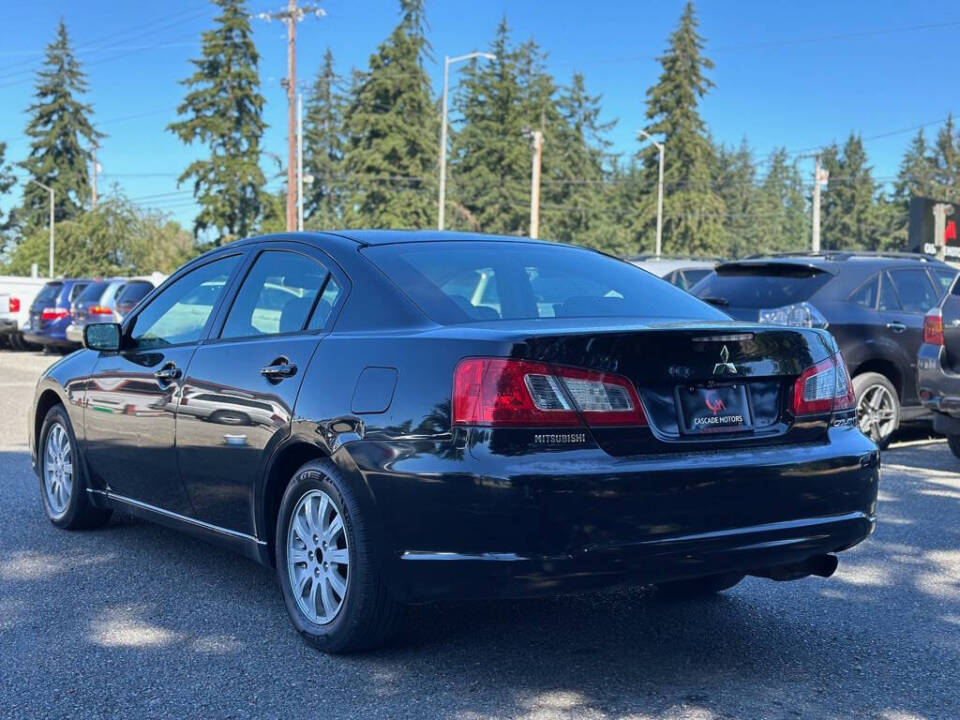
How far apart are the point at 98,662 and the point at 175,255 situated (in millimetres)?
68812

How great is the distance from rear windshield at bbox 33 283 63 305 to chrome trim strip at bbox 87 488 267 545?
866 inches

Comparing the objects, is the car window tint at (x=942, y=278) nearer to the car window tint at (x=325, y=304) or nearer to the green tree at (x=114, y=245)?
the car window tint at (x=325, y=304)

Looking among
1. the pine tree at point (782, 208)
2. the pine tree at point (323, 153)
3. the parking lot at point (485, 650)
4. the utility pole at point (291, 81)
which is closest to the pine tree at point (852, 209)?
the pine tree at point (782, 208)

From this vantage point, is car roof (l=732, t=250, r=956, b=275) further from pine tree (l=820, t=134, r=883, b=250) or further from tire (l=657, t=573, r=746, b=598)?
pine tree (l=820, t=134, r=883, b=250)

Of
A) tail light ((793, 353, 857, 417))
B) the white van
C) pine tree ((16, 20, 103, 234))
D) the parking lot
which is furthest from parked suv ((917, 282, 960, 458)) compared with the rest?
pine tree ((16, 20, 103, 234))

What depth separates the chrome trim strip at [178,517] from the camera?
15.5 feet

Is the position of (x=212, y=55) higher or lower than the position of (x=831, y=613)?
higher

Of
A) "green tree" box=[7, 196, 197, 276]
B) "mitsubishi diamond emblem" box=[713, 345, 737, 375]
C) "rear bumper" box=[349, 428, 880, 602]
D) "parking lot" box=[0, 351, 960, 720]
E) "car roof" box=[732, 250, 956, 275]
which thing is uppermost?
"green tree" box=[7, 196, 197, 276]

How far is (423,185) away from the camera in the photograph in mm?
67062

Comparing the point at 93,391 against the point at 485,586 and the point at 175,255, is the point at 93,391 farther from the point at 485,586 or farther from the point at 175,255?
the point at 175,255

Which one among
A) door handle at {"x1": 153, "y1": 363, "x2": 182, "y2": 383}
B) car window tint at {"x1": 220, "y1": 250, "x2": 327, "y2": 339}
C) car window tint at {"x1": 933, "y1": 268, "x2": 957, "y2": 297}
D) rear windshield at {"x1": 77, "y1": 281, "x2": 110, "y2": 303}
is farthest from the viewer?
rear windshield at {"x1": 77, "y1": 281, "x2": 110, "y2": 303}

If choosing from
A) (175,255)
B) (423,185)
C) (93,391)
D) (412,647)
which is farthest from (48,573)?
(175,255)

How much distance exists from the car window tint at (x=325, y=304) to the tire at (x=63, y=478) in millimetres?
2192

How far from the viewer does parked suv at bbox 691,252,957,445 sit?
998 cm
